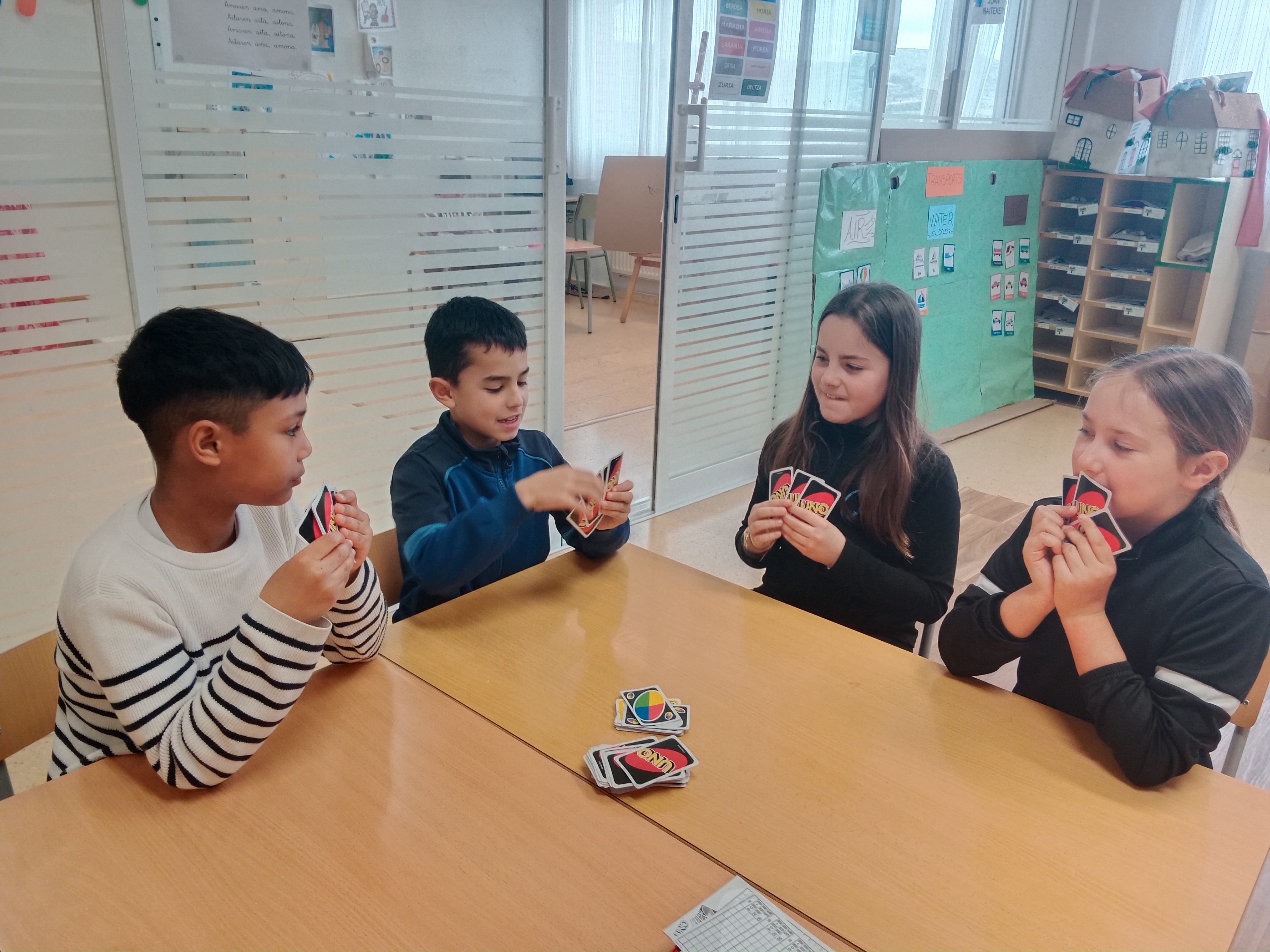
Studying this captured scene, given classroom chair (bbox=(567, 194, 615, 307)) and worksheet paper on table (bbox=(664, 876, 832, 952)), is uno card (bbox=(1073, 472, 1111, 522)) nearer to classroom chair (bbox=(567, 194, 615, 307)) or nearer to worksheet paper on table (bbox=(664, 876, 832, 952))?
worksheet paper on table (bbox=(664, 876, 832, 952))

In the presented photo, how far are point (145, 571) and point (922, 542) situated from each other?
49.6 inches

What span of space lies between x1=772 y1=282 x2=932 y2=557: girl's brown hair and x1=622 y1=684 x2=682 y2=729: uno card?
0.64 meters

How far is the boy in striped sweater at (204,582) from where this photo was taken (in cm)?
106

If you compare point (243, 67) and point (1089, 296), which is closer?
point (243, 67)

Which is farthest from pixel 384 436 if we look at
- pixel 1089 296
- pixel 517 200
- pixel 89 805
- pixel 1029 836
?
pixel 1089 296

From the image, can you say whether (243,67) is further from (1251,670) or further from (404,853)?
(1251,670)

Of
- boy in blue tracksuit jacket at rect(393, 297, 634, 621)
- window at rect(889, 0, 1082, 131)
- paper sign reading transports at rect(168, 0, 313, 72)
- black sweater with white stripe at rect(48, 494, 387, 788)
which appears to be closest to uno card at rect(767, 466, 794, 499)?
boy in blue tracksuit jacket at rect(393, 297, 634, 621)

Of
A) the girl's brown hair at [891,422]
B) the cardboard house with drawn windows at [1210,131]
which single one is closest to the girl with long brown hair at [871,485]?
the girl's brown hair at [891,422]

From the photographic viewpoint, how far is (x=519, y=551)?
1.86 m

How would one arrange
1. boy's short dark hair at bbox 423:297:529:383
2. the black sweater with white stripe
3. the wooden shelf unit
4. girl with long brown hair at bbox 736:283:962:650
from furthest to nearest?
the wooden shelf unit → boy's short dark hair at bbox 423:297:529:383 → girl with long brown hair at bbox 736:283:962:650 → the black sweater with white stripe

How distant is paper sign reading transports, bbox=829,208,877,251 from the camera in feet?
13.3

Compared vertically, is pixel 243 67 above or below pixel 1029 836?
above

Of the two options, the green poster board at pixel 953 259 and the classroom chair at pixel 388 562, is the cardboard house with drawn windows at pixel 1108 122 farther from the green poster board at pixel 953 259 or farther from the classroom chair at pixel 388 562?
the classroom chair at pixel 388 562

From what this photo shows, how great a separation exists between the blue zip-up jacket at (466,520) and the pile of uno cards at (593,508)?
0.23 feet
